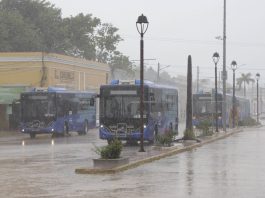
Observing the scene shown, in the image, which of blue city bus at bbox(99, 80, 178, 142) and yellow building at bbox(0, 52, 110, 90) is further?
yellow building at bbox(0, 52, 110, 90)

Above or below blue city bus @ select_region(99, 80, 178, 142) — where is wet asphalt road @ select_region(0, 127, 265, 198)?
below

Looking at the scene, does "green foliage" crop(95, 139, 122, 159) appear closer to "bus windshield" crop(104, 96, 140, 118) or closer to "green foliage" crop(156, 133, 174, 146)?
"green foliage" crop(156, 133, 174, 146)

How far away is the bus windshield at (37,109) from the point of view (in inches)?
1690

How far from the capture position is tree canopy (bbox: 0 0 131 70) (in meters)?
78.0

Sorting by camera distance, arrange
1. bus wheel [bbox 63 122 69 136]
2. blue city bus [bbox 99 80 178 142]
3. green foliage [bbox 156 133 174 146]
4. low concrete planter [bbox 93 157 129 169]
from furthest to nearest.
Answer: bus wheel [bbox 63 122 69 136] < blue city bus [bbox 99 80 178 142] < green foliage [bbox 156 133 174 146] < low concrete planter [bbox 93 157 129 169]

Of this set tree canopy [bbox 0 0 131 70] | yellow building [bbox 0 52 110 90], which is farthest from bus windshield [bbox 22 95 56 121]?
tree canopy [bbox 0 0 131 70]

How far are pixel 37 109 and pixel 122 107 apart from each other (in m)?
12.5

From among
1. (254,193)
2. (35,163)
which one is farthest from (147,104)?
(254,193)

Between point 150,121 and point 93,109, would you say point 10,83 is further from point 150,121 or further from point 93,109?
point 150,121


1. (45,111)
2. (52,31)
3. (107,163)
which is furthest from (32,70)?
(107,163)

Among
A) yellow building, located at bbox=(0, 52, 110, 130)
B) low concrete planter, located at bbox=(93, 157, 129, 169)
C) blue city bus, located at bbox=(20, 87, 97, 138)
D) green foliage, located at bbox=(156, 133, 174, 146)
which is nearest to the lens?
low concrete planter, located at bbox=(93, 157, 129, 169)

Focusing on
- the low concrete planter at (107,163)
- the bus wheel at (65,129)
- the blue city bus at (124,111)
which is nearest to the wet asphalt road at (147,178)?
the low concrete planter at (107,163)

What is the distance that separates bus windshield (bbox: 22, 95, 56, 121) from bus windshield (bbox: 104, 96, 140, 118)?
1182 cm

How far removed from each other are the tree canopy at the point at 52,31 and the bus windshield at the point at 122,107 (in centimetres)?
4693
